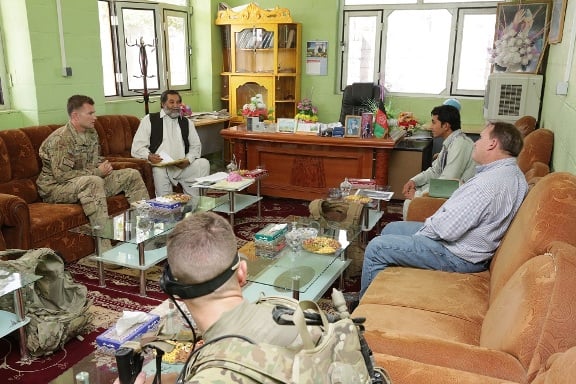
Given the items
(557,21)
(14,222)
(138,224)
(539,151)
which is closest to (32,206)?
(14,222)

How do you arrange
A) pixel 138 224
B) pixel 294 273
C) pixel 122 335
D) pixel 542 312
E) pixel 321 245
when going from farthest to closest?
→ pixel 138 224, pixel 321 245, pixel 294 273, pixel 122 335, pixel 542 312

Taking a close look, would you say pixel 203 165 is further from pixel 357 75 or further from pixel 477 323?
pixel 477 323

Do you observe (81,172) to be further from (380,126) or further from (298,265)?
(380,126)

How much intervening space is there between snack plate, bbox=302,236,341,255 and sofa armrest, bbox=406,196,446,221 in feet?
2.06

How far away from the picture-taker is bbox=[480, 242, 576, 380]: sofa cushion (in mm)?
1347

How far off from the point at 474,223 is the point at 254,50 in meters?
4.79

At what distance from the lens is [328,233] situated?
3090 mm

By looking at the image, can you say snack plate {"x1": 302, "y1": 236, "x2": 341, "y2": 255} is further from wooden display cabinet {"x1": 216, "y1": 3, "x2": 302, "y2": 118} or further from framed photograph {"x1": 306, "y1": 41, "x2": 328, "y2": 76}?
framed photograph {"x1": 306, "y1": 41, "x2": 328, "y2": 76}

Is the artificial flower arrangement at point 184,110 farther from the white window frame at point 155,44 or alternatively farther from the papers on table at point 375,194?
the papers on table at point 375,194

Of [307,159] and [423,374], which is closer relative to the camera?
[423,374]

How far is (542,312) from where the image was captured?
138cm

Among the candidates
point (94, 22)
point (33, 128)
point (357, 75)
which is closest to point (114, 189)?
point (33, 128)

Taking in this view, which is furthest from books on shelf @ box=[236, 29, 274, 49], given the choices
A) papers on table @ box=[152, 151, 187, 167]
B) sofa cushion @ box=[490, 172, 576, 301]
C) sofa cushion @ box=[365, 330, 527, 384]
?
sofa cushion @ box=[365, 330, 527, 384]

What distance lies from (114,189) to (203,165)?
0.98 metres
